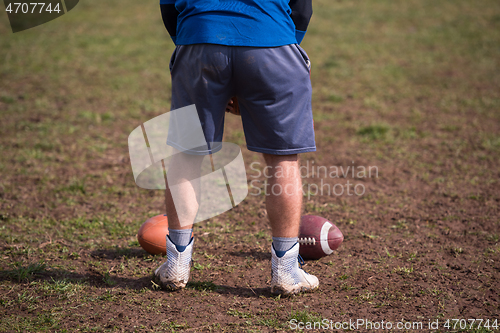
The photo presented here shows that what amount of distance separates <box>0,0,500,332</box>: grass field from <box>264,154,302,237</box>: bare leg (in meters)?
0.48

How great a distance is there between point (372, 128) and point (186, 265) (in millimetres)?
3786

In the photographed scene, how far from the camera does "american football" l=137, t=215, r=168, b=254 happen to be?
328 centimetres

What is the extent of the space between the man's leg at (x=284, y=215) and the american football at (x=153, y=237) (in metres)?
0.94

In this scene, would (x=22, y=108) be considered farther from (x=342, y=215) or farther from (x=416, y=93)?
(x=416, y=93)

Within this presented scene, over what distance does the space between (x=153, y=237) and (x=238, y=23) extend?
5.40 ft

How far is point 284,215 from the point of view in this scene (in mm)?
2688

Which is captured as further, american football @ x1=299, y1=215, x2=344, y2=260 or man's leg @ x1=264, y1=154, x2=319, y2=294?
american football @ x1=299, y1=215, x2=344, y2=260

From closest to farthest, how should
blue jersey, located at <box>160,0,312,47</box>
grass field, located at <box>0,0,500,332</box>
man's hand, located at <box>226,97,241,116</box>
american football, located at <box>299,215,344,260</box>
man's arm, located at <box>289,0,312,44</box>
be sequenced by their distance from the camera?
blue jersey, located at <box>160,0,312,47</box>, man's arm, located at <box>289,0,312,44</box>, grass field, located at <box>0,0,500,332</box>, man's hand, located at <box>226,97,241,116</box>, american football, located at <box>299,215,344,260</box>

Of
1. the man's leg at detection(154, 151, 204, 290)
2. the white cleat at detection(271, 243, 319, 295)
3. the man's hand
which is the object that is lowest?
the white cleat at detection(271, 243, 319, 295)

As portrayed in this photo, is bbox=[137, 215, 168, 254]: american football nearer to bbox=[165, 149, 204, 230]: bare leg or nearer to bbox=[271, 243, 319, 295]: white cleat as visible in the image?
bbox=[165, 149, 204, 230]: bare leg

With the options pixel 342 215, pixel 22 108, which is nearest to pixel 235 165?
pixel 342 215

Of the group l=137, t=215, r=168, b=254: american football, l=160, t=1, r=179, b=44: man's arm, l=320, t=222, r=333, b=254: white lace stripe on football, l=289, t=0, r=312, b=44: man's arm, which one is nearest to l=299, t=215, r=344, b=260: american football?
→ l=320, t=222, r=333, b=254: white lace stripe on football

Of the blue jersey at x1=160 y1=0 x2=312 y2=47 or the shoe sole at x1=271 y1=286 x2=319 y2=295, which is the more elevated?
the blue jersey at x1=160 y1=0 x2=312 y2=47

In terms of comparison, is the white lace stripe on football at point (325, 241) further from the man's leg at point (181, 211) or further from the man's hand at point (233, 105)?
the man's hand at point (233, 105)
